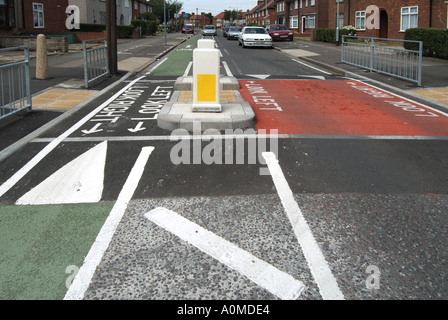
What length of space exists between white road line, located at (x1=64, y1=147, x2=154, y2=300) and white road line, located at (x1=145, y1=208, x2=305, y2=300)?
0.37m

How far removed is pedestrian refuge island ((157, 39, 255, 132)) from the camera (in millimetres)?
7727

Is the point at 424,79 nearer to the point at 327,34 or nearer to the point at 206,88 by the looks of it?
the point at 206,88

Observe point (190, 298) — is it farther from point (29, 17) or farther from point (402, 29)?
point (29, 17)

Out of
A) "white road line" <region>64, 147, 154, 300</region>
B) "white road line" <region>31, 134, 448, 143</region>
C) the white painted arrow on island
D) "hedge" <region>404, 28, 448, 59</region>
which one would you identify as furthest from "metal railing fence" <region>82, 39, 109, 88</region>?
"hedge" <region>404, 28, 448, 59</region>

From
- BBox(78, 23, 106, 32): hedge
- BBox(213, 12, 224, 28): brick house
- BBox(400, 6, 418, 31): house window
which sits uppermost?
BBox(213, 12, 224, 28): brick house

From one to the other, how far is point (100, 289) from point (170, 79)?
12504mm

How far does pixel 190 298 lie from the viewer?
3094mm

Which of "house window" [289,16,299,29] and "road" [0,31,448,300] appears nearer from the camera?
"road" [0,31,448,300]

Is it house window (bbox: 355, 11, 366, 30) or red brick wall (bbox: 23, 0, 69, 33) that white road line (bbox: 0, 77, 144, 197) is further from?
house window (bbox: 355, 11, 366, 30)

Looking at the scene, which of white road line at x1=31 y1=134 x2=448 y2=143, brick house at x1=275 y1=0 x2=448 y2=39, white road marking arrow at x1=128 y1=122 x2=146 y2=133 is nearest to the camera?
white road line at x1=31 y1=134 x2=448 y2=143

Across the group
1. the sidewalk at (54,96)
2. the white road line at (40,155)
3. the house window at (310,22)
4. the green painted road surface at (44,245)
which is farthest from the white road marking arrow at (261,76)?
the house window at (310,22)

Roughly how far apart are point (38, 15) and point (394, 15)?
29.1 m

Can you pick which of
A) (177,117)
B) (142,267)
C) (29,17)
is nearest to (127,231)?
(142,267)

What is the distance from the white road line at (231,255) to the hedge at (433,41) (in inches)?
746
